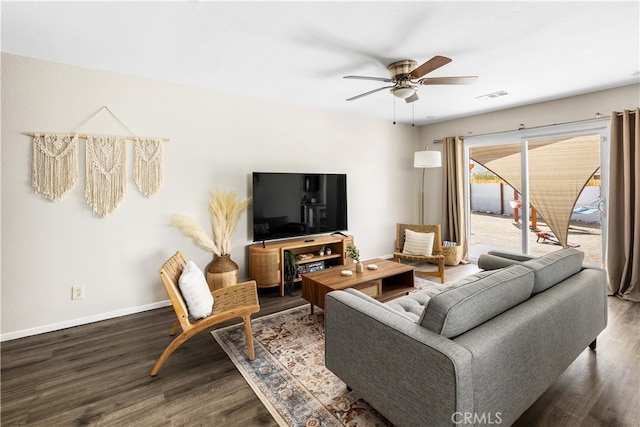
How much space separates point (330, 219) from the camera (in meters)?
4.36

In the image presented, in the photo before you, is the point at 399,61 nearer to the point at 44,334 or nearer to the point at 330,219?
the point at 330,219

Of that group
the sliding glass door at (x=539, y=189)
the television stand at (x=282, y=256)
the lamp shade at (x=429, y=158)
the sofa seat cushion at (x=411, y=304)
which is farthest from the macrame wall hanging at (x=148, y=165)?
the sliding glass door at (x=539, y=189)

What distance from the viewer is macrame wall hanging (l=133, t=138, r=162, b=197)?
313 centimetres

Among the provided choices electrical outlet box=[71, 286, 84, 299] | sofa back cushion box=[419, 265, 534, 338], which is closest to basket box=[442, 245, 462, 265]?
sofa back cushion box=[419, 265, 534, 338]

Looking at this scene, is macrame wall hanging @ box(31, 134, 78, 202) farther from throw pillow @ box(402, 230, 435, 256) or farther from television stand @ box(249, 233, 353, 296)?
throw pillow @ box(402, 230, 435, 256)

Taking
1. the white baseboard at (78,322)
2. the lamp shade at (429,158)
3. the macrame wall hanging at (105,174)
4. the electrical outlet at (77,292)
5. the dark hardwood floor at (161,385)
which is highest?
the lamp shade at (429,158)

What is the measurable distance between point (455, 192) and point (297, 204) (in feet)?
9.39

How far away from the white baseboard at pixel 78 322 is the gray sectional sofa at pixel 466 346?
7.69 feet

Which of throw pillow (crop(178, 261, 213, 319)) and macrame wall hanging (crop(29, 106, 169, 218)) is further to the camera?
macrame wall hanging (crop(29, 106, 169, 218))

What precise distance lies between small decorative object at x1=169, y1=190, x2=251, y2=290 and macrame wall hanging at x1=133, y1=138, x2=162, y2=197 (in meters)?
0.38

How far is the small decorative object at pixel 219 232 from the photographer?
3316 millimetres

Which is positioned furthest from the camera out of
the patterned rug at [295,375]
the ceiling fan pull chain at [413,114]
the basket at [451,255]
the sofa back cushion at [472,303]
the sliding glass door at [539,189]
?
the basket at [451,255]

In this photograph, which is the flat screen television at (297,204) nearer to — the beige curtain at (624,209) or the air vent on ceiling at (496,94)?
the air vent on ceiling at (496,94)

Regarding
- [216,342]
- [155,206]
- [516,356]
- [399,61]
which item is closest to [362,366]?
[516,356]
